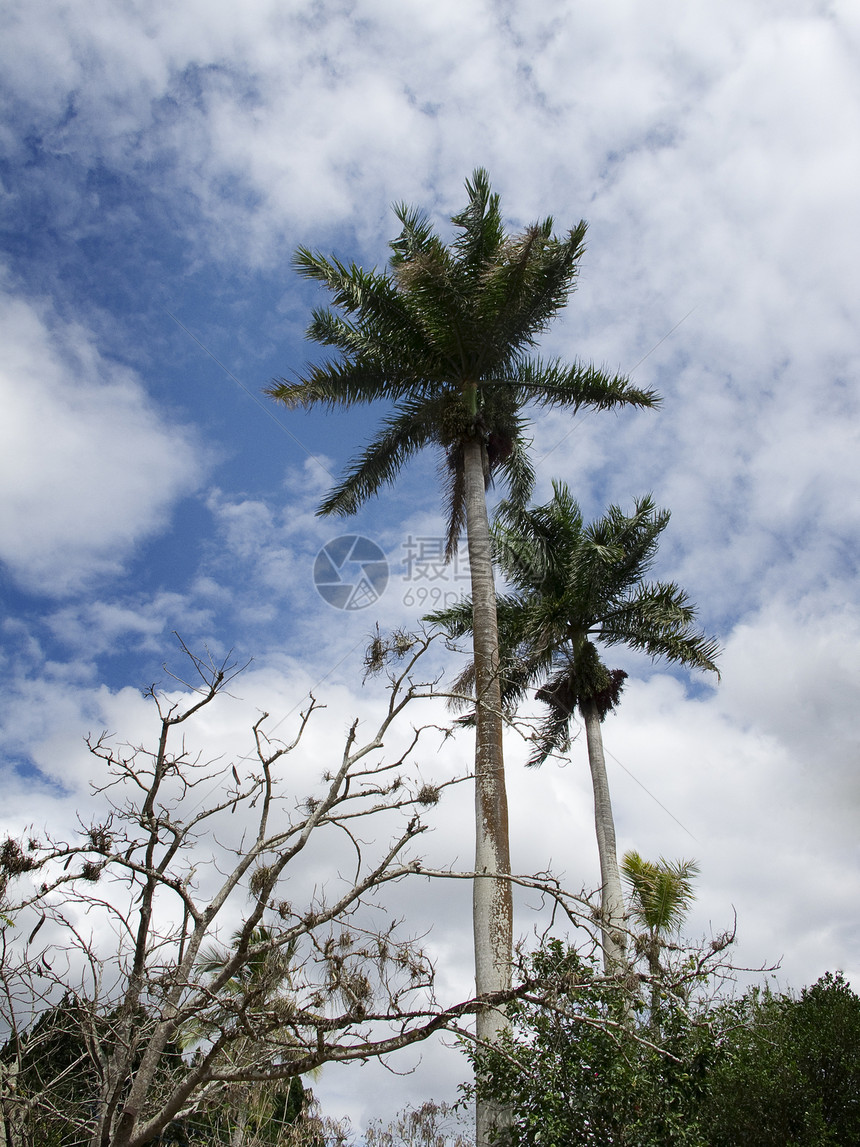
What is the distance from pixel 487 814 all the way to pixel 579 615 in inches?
384

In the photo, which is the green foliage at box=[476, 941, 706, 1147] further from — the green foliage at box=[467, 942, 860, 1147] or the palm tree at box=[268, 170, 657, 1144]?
the palm tree at box=[268, 170, 657, 1144]

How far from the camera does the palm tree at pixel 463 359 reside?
504 inches

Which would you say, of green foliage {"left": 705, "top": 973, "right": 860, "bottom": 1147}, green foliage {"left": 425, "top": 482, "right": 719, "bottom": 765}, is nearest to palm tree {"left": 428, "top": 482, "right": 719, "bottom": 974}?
green foliage {"left": 425, "top": 482, "right": 719, "bottom": 765}

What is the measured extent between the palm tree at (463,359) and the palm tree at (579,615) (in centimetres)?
404

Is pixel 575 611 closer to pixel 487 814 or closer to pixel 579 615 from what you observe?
pixel 579 615

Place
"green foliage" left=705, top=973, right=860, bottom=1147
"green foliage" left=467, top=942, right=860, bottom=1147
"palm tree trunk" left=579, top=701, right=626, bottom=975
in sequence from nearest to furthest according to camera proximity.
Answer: "green foliage" left=467, top=942, right=860, bottom=1147
"green foliage" left=705, top=973, right=860, bottom=1147
"palm tree trunk" left=579, top=701, right=626, bottom=975

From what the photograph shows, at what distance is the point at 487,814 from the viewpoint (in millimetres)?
10211

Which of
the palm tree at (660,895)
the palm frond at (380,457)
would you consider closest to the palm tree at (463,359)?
the palm frond at (380,457)

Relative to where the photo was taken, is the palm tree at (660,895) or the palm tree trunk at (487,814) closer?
the palm tree trunk at (487,814)

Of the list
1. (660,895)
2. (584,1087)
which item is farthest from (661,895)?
(584,1087)

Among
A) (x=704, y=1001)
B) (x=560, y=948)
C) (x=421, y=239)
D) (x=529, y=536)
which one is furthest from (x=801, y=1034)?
(x=421, y=239)

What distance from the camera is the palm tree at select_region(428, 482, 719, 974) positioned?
60.7 ft

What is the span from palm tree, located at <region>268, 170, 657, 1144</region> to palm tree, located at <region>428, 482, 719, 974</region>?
13.2 ft

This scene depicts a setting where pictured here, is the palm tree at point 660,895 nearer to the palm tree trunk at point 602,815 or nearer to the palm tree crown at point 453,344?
the palm tree trunk at point 602,815
